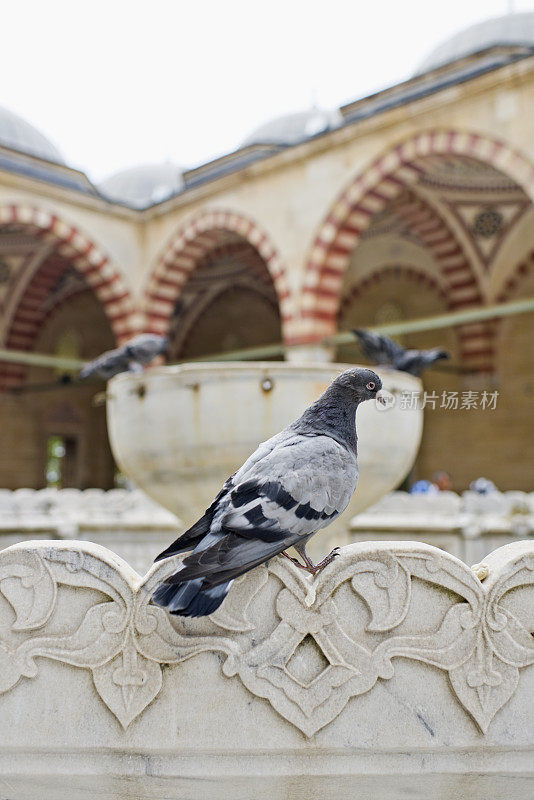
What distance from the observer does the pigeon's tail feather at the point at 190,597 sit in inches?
43.9

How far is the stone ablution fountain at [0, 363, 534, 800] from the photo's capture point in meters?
1.24

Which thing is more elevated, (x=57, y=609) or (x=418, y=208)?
(x=418, y=208)

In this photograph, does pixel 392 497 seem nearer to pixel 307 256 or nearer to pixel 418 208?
pixel 307 256

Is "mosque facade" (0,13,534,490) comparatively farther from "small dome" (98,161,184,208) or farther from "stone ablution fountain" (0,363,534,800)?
"stone ablution fountain" (0,363,534,800)

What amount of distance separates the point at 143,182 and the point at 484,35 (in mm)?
8115

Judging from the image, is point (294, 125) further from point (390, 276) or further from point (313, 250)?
point (313, 250)

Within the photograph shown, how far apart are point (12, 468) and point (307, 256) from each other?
833 cm

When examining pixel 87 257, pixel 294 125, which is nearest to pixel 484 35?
pixel 294 125

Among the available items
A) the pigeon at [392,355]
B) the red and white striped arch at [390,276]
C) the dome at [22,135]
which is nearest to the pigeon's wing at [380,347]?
the pigeon at [392,355]

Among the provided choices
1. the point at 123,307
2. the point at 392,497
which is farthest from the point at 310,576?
the point at 123,307

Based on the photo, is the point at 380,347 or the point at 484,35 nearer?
the point at 380,347

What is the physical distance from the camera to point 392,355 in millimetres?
4219

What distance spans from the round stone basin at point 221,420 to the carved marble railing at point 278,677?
148cm

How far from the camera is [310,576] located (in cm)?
133
